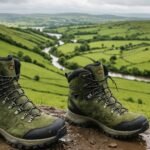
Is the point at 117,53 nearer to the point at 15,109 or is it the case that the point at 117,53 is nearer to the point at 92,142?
the point at 92,142

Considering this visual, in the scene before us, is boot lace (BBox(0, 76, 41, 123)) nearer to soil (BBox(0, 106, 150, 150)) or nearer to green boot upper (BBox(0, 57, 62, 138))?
green boot upper (BBox(0, 57, 62, 138))

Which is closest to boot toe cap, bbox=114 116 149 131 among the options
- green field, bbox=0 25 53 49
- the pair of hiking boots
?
the pair of hiking boots

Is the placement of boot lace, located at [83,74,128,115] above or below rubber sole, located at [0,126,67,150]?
above

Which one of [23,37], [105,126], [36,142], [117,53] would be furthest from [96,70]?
[23,37]

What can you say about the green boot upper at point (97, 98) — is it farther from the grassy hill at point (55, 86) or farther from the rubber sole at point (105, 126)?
the grassy hill at point (55, 86)

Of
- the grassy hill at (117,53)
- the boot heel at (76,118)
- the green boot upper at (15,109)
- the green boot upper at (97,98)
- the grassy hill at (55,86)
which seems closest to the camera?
the green boot upper at (15,109)

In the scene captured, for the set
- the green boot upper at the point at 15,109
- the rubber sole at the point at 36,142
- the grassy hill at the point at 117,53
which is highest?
the green boot upper at the point at 15,109

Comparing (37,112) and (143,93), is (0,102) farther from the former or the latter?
(143,93)

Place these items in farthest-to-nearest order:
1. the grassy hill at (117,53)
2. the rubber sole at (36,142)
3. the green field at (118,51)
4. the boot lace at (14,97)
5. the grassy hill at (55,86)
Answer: the green field at (118,51) < the grassy hill at (117,53) < the grassy hill at (55,86) < the boot lace at (14,97) < the rubber sole at (36,142)

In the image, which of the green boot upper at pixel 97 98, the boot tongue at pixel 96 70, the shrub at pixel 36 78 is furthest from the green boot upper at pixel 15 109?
the shrub at pixel 36 78
